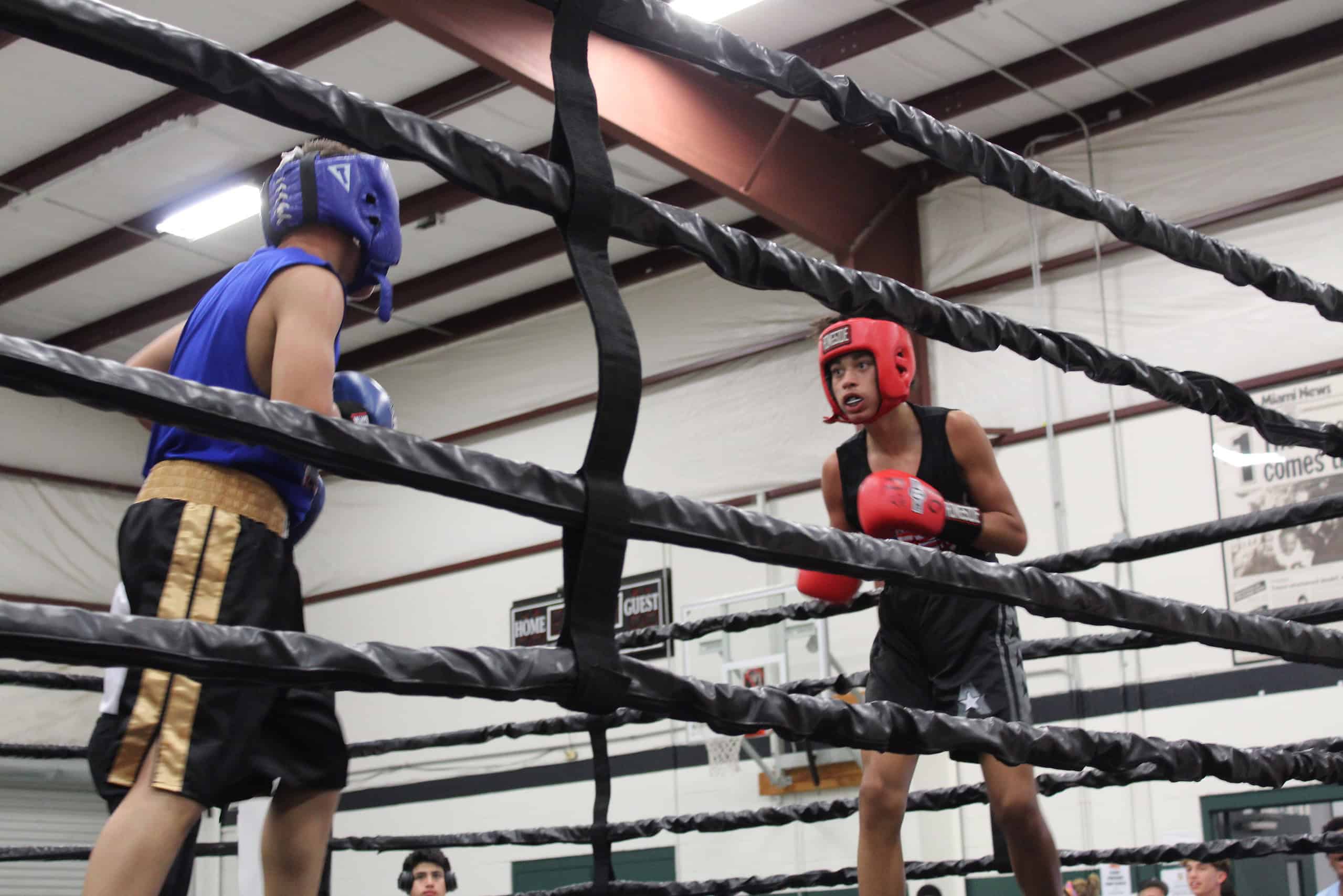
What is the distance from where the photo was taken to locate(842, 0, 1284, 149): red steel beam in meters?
6.43

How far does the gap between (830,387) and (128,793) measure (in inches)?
53.6

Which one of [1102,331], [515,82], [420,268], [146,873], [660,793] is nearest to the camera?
[146,873]

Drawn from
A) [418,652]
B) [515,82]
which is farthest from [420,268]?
[418,652]

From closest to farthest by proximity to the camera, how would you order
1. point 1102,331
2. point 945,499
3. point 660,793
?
point 945,499 → point 1102,331 → point 660,793

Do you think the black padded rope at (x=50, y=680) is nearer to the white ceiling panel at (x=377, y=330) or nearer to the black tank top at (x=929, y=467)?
the black tank top at (x=929, y=467)

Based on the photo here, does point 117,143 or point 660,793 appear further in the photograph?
point 660,793

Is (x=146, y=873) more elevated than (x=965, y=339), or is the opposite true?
(x=965, y=339)

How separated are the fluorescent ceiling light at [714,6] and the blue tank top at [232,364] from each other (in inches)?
194

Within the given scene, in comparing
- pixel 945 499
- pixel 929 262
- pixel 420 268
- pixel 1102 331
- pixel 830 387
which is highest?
pixel 420 268

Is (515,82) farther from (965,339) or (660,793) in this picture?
(965,339)

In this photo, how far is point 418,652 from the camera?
847 millimetres

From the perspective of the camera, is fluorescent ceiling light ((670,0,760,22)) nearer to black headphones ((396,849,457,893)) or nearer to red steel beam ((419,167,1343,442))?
red steel beam ((419,167,1343,442))

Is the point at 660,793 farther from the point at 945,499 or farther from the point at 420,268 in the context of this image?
the point at 945,499

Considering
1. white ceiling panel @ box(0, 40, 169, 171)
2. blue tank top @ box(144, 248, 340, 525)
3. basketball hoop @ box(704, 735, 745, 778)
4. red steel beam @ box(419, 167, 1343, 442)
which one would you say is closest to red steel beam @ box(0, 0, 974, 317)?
white ceiling panel @ box(0, 40, 169, 171)
